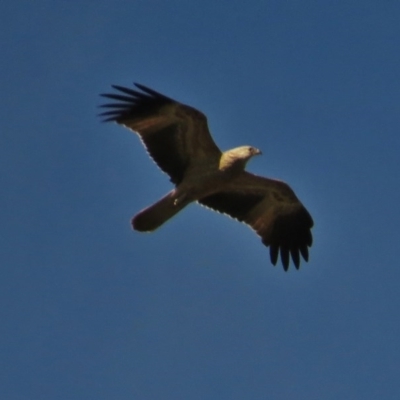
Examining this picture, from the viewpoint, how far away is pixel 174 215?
61.5ft

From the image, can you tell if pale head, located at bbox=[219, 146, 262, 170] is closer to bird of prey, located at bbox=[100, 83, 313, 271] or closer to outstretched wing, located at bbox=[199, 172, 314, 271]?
bird of prey, located at bbox=[100, 83, 313, 271]

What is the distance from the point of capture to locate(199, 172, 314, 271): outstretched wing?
20.4 metres

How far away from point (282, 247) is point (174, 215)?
2.95 meters

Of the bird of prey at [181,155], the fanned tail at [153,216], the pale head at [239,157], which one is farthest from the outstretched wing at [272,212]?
the fanned tail at [153,216]

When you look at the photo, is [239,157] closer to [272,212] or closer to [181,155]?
[181,155]

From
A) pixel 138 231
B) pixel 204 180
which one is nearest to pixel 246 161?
pixel 204 180

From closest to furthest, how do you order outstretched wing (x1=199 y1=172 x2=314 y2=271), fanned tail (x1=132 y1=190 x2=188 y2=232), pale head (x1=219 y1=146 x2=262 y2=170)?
fanned tail (x1=132 y1=190 x2=188 y2=232)
pale head (x1=219 y1=146 x2=262 y2=170)
outstretched wing (x1=199 y1=172 x2=314 y2=271)

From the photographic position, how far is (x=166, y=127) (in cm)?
1936

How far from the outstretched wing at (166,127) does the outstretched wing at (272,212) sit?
3.31 ft

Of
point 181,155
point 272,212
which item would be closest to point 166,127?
point 181,155

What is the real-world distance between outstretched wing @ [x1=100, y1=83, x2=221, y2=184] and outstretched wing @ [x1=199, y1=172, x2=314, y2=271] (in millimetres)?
1009

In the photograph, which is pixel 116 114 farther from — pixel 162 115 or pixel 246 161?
pixel 246 161

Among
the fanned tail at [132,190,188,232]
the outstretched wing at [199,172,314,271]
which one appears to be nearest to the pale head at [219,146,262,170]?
the outstretched wing at [199,172,314,271]

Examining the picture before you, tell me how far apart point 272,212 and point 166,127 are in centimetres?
263
